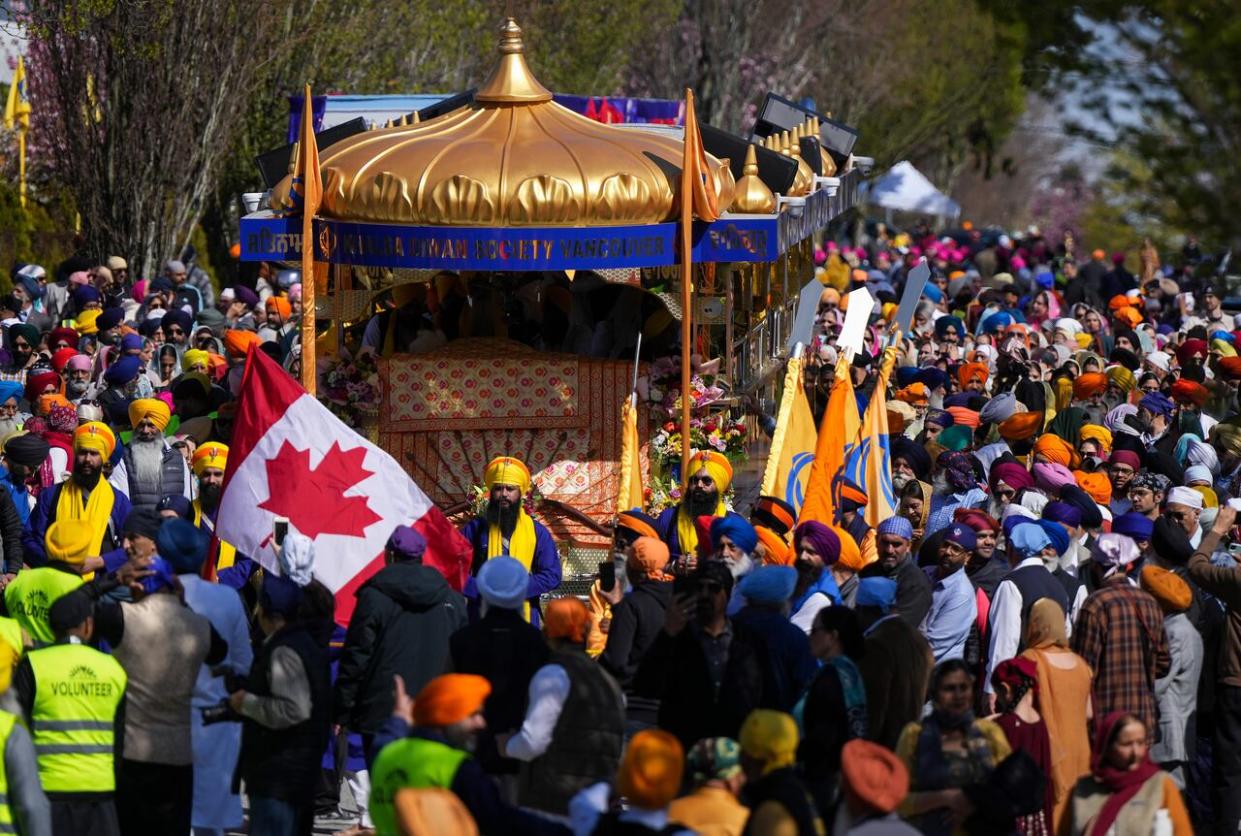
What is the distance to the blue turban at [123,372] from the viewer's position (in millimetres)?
16422

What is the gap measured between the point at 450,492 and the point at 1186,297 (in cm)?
1250

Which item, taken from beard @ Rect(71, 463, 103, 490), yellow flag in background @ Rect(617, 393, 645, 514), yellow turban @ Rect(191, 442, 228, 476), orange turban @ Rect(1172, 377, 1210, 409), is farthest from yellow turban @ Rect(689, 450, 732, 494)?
orange turban @ Rect(1172, 377, 1210, 409)

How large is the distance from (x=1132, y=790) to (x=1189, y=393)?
27.5 ft

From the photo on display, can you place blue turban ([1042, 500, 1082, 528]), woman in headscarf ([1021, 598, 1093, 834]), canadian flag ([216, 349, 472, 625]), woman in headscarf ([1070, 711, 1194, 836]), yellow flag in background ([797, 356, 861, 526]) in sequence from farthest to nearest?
1. yellow flag in background ([797, 356, 861, 526])
2. blue turban ([1042, 500, 1082, 528])
3. canadian flag ([216, 349, 472, 625])
4. woman in headscarf ([1021, 598, 1093, 834])
5. woman in headscarf ([1070, 711, 1194, 836])

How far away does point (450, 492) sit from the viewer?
596 inches

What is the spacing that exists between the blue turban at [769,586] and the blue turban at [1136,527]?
2545mm

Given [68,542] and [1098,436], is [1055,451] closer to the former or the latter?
[1098,436]

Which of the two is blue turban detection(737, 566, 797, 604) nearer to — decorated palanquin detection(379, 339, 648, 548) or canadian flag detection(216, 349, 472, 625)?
canadian flag detection(216, 349, 472, 625)

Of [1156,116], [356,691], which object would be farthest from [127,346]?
[1156,116]

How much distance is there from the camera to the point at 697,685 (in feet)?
29.9

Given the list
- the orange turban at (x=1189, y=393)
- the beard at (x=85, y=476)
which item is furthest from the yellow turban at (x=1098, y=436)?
the beard at (x=85, y=476)

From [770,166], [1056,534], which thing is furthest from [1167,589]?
[770,166]

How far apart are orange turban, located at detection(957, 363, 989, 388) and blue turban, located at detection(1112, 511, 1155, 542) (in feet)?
19.5

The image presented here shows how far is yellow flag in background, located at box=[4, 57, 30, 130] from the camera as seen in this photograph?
30656mm
